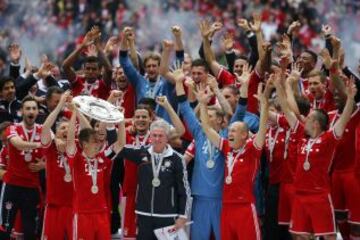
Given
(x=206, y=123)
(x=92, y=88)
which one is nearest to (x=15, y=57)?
(x=92, y=88)

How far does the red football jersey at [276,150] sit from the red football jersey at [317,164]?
0.72 metres

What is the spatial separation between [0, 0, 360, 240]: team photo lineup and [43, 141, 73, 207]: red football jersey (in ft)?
0.05

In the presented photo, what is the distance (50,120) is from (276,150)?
102 inches

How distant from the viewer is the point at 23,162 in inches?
491

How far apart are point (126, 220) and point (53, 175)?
1.03 meters

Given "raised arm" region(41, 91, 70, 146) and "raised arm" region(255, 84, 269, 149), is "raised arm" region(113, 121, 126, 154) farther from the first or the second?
"raised arm" region(255, 84, 269, 149)

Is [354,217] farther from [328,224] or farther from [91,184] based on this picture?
[91,184]

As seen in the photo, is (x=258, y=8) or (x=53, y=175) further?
(x=258, y=8)

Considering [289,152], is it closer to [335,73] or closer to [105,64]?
[335,73]

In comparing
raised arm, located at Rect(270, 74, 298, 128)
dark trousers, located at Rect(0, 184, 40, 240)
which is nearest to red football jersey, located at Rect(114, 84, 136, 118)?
dark trousers, located at Rect(0, 184, 40, 240)

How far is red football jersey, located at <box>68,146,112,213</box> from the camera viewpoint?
11148mm

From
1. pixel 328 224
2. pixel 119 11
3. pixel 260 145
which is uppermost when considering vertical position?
pixel 119 11

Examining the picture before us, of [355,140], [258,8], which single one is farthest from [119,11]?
[355,140]

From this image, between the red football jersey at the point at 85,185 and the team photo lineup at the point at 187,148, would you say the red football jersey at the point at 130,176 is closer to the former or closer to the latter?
the team photo lineup at the point at 187,148
